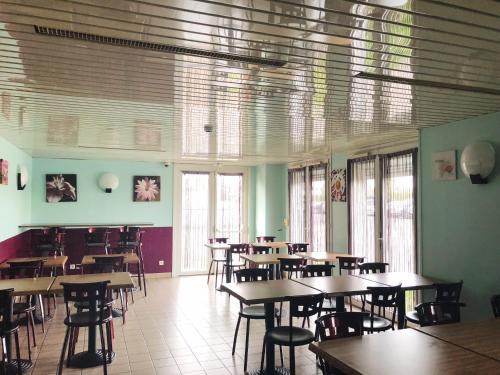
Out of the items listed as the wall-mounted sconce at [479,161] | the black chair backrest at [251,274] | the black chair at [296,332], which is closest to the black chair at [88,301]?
the black chair backrest at [251,274]

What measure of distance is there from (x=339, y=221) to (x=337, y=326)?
4186 mm

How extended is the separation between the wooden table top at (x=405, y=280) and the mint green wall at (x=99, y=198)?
524 cm

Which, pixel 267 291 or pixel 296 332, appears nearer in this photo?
pixel 296 332

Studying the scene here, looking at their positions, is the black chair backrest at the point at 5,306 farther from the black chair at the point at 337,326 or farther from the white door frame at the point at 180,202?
the white door frame at the point at 180,202

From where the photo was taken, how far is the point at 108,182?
8.01 metres

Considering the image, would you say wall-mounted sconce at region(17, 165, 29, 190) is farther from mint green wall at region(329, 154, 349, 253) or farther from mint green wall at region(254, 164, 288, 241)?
mint green wall at region(329, 154, 349, 253)

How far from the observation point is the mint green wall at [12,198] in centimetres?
558

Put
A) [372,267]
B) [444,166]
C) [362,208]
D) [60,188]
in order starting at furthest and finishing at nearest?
[60,188] → [362,208] → [372,267] → [444,166]

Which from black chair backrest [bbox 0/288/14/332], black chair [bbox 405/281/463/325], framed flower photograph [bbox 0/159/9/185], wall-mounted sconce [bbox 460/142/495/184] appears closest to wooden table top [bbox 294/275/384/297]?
black chair [bbox 405/281/463/325]

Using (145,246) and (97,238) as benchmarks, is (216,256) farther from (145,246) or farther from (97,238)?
(97,238)

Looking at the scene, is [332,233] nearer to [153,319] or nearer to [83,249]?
[153,319]

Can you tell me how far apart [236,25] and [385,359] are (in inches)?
74.7

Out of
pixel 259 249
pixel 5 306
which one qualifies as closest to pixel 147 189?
pixel 259 249

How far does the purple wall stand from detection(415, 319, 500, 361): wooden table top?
5.91 meters
